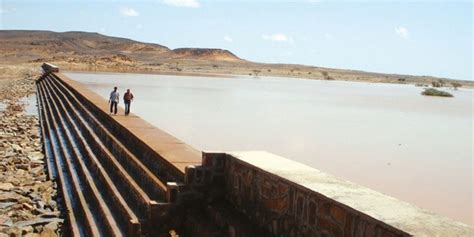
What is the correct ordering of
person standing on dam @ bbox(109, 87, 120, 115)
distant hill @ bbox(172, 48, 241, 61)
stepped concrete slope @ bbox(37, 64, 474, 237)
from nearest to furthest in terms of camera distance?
stepped concrete slope @ bbox(37, 64, 474, 237)
person standing on dam @ bbox(109, 87, 120, 115)
distant hill @ bbox(172, 48, 241, 61)

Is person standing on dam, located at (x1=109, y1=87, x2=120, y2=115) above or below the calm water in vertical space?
above

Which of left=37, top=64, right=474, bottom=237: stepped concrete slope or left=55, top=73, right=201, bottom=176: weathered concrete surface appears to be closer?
left=37, top=64, right=474, bottom=237: stepped concrete slope

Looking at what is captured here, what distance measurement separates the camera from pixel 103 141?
1024 centimetres

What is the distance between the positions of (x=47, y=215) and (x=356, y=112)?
1657 cm

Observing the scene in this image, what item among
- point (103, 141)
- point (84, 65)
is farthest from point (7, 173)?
point (84, 65)

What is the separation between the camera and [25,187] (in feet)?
28.5

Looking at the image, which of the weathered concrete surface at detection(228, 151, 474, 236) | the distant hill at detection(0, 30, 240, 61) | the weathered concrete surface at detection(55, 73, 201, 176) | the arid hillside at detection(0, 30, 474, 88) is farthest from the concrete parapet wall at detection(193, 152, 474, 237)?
the distant hill at detection(0, 30, 240, 61)

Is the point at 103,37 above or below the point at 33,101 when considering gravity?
above

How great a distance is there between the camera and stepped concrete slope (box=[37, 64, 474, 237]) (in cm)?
353

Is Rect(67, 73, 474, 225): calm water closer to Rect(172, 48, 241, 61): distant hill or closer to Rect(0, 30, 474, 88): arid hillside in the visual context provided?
Rect(0, 30, 474, 88): arid hillside

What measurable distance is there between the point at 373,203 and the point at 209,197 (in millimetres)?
2352

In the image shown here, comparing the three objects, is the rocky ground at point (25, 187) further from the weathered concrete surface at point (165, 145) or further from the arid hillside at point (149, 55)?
the arid hillside at point (149, 55)

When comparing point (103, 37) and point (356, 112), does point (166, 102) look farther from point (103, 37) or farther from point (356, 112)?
point (103, 37)

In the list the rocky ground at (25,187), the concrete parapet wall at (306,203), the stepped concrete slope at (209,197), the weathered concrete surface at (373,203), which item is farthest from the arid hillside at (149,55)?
the weathered concrete surface at (373,203)
